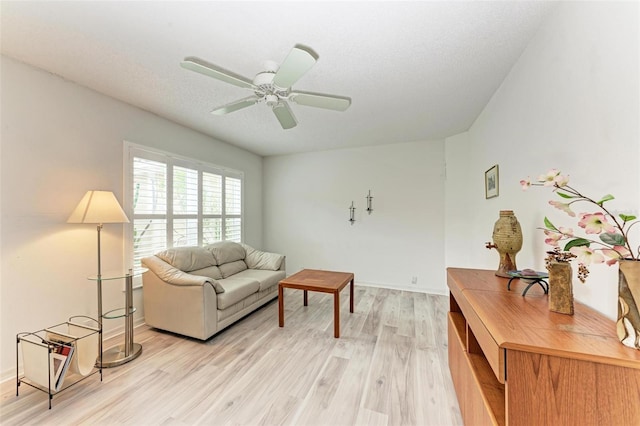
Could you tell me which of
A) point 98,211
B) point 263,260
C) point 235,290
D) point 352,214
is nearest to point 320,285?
point 235,290

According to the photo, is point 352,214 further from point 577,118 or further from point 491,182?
point 577,118

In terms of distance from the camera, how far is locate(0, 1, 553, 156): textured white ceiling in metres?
1.50

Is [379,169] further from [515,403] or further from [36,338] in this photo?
[36,338]

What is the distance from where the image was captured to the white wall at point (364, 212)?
4.21m

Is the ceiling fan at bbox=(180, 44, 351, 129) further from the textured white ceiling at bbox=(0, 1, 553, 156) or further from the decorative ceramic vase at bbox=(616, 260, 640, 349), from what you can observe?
the decorative ceramic vase at bbox=(616, 260, 640, 349)

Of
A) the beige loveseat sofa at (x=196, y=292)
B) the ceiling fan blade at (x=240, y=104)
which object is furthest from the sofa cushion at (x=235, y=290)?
the ceiling fan blade at (x=240, y=104)

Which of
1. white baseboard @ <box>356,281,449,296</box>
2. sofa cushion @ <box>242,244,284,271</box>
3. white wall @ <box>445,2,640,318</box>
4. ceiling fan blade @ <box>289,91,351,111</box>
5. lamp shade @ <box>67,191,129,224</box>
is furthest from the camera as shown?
white baseboard @ <box>356,281,449,296</box>

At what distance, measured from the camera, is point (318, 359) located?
227 cm

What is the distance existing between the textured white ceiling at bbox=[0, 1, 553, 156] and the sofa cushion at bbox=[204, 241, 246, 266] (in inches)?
74.2

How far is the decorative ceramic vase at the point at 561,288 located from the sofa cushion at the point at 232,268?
135 inches

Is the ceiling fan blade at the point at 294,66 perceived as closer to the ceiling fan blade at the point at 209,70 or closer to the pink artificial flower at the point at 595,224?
the ceiling fan blade at the point at 209,70

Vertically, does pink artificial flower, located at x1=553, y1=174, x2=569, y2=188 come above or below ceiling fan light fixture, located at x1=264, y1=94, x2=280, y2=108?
below

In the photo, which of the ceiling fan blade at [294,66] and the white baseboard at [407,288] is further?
the white baseboard at [407,288]

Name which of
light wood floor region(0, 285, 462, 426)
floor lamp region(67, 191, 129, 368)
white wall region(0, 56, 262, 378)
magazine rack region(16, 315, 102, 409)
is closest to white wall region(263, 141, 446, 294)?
light wood floor region(0, 285, 462, 426)
